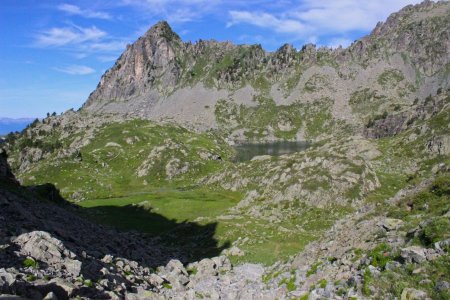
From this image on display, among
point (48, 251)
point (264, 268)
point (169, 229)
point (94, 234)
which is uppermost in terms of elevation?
point (48, 251)

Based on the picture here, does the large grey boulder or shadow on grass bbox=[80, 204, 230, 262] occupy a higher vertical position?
the large grey boulder

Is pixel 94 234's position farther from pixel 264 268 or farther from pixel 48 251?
pixel 264 268

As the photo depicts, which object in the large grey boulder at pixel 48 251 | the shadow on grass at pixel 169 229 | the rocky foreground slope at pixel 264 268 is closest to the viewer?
the rocky foreground slope at pixel 264 268

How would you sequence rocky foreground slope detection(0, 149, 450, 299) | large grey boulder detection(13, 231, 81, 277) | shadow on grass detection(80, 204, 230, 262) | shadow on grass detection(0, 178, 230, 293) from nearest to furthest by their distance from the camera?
rocky foreground slope detection(0, 149, 450, 299), large grey boulder detection(13, 231, 81, 277), shadow on grass detection(0, 178, 230, 293), shadow on grass detection(80, 204, 230, 262)

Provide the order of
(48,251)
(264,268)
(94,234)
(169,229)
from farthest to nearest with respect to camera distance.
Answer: (169,229) → (94,234) → (264,268) → (48,251)

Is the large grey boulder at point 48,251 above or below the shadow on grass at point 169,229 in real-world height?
above

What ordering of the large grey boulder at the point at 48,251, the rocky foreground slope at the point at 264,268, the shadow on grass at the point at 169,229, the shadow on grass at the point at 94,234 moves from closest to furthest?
1. the rocky foreground slope at the point at 264,268
2. the large grey boulder at the point at 48,251
3. the shadow on grass at the point at 94,234
4. the shadow on grass at the point at 169,229

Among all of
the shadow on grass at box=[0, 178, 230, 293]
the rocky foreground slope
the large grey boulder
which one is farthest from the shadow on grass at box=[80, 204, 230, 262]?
the large grey boulder

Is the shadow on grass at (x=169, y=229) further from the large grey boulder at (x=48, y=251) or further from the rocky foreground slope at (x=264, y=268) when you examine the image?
the large grey boulder at (x=48, y=251)

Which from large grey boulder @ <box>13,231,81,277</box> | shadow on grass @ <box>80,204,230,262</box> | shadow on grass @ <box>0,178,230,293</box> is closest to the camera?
large grey boulder @ <box>13,231,81,277</box>

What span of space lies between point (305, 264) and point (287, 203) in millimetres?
42117

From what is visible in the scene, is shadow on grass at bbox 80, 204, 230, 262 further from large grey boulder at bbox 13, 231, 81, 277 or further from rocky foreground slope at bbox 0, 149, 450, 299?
large grey boulder at bbox 13, 231, 81, 277

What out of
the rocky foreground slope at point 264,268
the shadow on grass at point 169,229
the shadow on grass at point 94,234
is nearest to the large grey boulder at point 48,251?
the rocky foreground slope at point 264,268

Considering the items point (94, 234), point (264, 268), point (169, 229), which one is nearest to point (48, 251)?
point (94, 234)
